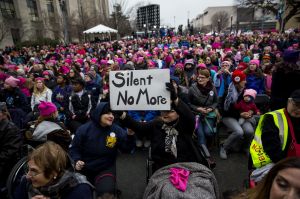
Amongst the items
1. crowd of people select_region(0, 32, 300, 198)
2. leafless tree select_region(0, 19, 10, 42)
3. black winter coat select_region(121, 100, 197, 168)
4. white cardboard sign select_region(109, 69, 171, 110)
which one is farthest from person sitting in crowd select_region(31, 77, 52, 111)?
leafless tree select_region(0, 19, 10, 42)

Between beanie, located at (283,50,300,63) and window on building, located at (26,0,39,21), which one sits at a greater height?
window on building, located at (26,0,39,21)

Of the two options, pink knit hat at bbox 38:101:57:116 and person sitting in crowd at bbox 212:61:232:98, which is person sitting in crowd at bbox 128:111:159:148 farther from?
pink knit hat at bbox 38:101:57:116

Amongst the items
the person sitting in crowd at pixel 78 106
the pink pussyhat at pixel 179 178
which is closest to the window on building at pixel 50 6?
the person sitting in crowd at pixel 78 106

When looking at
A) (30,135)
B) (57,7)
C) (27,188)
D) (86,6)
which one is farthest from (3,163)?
(86,6)

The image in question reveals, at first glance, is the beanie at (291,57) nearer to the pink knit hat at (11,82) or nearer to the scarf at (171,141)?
the scarf at (171,141)

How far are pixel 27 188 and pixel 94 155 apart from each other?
105cm

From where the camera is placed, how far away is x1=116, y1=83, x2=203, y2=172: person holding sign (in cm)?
291

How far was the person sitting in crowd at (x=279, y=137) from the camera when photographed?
2.47 metres

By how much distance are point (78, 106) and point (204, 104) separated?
108 inches

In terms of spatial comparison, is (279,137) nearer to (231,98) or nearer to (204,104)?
(204,104)

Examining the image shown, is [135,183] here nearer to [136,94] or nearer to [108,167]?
[108,167]

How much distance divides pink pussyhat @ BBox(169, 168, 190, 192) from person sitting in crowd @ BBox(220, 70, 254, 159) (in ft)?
8.01

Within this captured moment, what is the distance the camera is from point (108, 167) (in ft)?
11.0

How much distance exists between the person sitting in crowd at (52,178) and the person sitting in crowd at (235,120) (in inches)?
124
